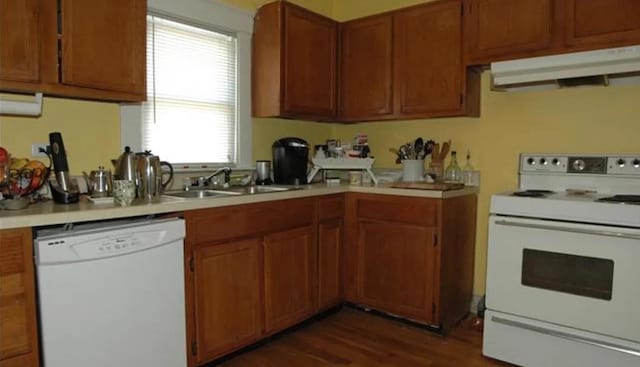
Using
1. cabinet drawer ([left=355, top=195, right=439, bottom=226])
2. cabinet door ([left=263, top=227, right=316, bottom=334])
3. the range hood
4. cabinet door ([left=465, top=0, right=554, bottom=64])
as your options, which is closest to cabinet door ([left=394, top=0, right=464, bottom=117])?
cabinet door ([left=465, top=0, right=554, bottom=64])

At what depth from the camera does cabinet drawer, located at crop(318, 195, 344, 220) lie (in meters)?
2.72

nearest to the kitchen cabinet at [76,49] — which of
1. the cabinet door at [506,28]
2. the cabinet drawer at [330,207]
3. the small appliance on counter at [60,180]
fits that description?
the small appliance on counter at [60,180]

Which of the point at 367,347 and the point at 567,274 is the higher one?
the point at 567,274

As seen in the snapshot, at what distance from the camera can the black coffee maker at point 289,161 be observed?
2.96 m

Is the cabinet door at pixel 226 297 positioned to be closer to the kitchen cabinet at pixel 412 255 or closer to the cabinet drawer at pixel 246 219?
the cabinet drawer at pixel 246 219

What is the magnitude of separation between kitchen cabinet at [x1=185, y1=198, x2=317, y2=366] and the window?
2.31 feet

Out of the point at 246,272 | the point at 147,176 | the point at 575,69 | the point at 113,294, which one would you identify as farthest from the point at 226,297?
the point at 575,69

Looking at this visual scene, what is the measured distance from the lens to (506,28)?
8.22 feet

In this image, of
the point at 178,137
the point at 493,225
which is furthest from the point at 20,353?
the point at 493,225

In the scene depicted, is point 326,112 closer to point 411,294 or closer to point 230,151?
point 230,151

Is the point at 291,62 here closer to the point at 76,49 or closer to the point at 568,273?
the point at 76,49

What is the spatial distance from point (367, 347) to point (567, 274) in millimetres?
1148

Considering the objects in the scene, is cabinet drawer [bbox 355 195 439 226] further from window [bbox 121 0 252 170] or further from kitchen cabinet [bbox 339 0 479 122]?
window [bbox 121 0 252 170]

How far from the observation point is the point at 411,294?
105 inches
